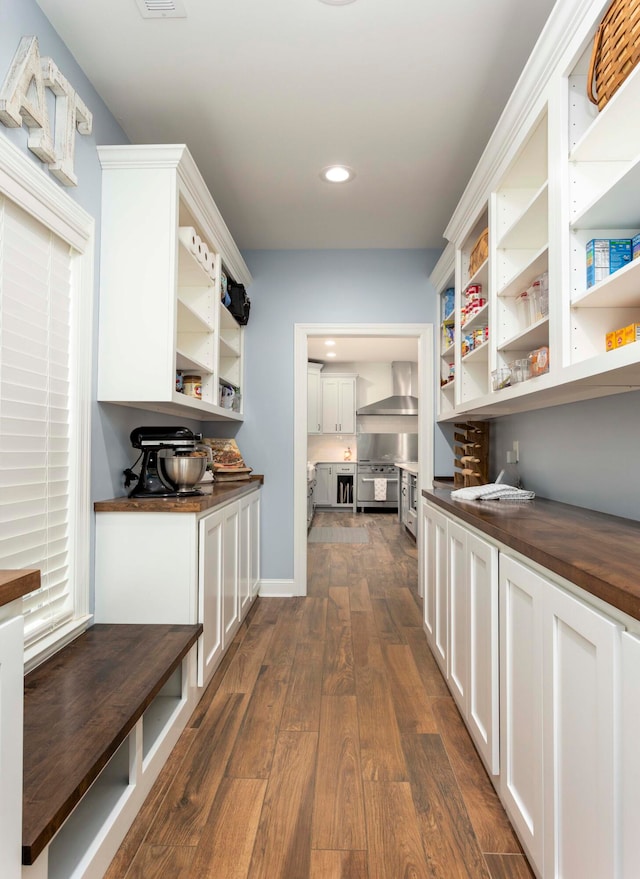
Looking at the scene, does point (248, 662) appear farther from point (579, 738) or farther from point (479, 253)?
point (479, 253)

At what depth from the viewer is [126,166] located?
7.01 ft

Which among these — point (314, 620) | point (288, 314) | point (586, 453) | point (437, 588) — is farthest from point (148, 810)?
point (288, 314)

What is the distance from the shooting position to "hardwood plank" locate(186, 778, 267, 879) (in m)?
1.31

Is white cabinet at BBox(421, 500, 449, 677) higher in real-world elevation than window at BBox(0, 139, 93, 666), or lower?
lower

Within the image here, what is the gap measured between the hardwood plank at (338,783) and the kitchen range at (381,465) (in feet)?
20.1

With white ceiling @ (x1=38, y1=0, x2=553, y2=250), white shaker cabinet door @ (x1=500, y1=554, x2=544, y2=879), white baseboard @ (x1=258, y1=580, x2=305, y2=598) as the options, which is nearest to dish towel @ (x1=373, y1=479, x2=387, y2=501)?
white baseboard @ (x1=258, y1=580, x2=305, y2=598)

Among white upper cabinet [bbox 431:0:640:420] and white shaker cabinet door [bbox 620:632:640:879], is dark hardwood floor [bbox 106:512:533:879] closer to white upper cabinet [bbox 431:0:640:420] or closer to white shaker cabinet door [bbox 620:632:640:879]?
white shaker cabinet door [bbox 620:632:640:879]

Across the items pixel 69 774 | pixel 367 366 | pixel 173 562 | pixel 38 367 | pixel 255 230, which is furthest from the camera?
A: pixel 367 366

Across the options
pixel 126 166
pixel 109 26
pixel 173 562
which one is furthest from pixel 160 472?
pixel 109 26

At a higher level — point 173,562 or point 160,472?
point 160,472

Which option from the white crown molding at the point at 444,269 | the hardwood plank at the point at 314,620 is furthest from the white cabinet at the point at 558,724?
the white crown molding at the point at 444,269

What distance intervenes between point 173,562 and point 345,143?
218 centimetres

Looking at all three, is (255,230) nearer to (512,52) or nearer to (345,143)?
(345,143)

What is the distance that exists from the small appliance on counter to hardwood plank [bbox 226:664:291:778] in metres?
0.97
